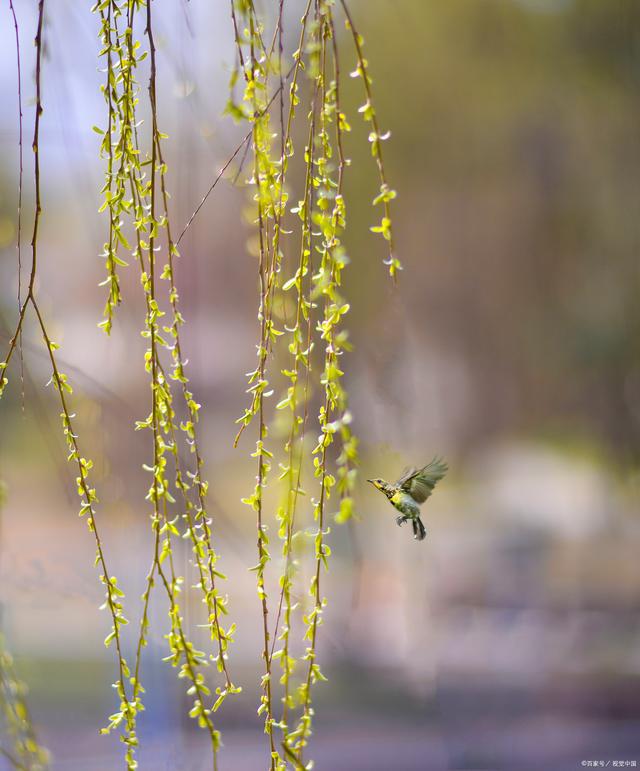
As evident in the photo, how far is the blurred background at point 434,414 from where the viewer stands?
1.56m

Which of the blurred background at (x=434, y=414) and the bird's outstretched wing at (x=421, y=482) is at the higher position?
the blurred background at (x=434, y=414)

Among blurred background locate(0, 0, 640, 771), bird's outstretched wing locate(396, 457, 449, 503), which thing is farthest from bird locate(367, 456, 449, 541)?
blurred background locate(0, 0, 640, 771)

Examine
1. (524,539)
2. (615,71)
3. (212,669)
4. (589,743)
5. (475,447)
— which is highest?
(615,71)

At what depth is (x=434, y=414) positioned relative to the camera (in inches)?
63.6

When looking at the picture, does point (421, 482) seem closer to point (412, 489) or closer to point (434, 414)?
point (412, 489)

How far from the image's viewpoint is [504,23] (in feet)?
5.23

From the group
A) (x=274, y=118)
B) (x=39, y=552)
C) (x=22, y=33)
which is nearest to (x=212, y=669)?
(x=39, y=552)

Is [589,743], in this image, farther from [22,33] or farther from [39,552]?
[22,33]

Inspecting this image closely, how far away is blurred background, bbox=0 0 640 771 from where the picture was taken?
1559 millimetres

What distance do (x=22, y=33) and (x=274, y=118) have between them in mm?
475

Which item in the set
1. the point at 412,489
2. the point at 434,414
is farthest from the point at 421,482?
the point at 434,414

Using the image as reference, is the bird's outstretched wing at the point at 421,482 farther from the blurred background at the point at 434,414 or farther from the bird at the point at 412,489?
the blurred background at the point at 434,414

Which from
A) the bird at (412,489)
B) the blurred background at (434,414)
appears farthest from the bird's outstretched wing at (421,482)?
the blurred background at (434,414)

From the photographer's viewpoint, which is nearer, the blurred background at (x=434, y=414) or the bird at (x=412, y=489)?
the bird at (x=412, y=489)
